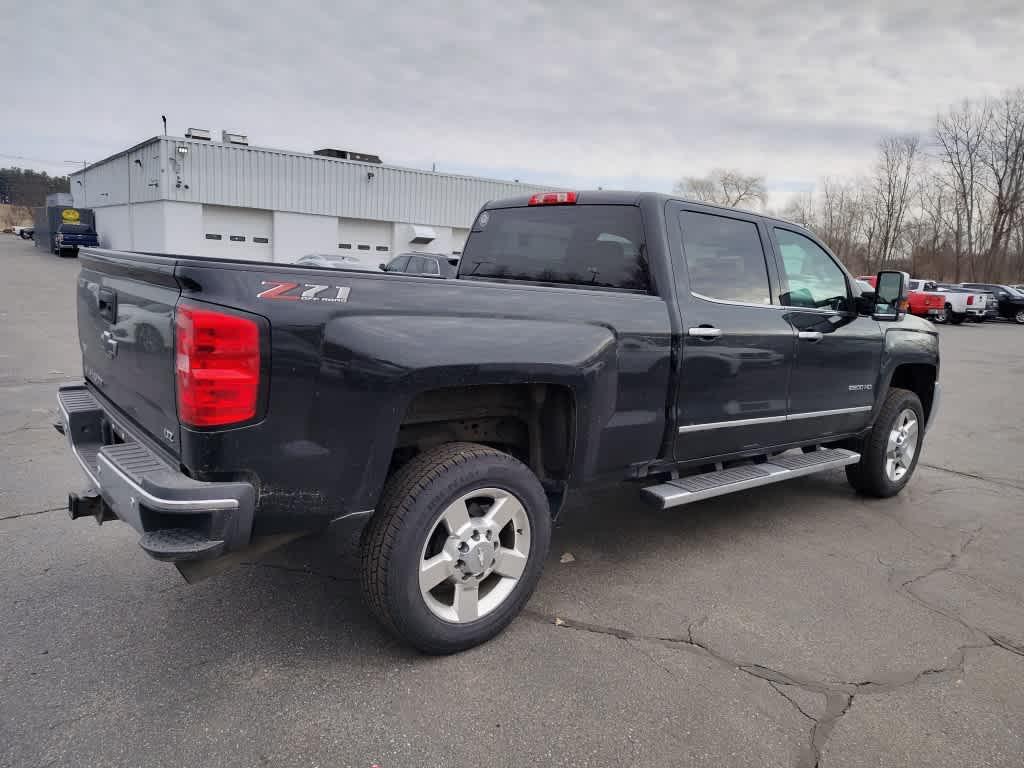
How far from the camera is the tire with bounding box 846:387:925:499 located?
208 inches

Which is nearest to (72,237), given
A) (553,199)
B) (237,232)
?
(237,232)

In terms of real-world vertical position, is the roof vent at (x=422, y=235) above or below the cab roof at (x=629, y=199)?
above

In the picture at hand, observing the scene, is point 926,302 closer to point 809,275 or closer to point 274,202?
point 809,275

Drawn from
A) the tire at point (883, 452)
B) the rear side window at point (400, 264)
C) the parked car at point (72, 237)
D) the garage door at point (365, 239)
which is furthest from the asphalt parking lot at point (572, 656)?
the parked car at point (72, 237)

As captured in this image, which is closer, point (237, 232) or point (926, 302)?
point (926, 302)

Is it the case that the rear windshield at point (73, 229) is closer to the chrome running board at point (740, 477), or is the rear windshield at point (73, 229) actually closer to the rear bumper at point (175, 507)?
the rear bumper at point (175, 507)

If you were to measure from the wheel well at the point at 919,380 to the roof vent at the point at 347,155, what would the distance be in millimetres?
33882

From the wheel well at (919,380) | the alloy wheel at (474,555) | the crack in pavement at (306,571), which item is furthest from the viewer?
the wheel well at (919,380)

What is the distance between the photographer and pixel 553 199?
4289mm

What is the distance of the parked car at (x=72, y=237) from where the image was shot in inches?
1485

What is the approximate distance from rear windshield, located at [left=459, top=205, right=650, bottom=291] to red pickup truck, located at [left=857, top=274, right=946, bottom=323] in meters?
27.4

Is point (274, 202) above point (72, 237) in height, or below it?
above

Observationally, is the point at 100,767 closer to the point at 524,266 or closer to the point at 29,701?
the point at 29,701

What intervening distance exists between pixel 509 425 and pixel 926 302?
30.0m
